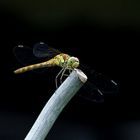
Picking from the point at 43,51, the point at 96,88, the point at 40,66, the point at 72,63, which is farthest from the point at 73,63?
the point at 43,51

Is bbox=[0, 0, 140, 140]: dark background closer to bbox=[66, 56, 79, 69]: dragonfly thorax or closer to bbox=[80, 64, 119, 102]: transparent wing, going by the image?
bbox=[80, 64, 119, 102]: transparent wing

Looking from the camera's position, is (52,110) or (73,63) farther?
(73,63)

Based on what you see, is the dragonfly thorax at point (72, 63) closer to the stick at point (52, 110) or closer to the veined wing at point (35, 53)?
the veined wing at point (35, 53)

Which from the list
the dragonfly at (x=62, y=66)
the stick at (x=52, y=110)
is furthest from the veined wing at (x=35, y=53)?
the stick at (x=52, y=110)

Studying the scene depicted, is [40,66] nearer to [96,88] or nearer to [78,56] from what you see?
[96,88]

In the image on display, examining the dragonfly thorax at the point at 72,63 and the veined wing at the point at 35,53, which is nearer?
the dragonfly thorax at the point at 72,63

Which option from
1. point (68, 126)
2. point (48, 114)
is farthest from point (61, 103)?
point (68, 126)

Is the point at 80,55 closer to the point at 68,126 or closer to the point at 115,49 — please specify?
the point at 115,49
